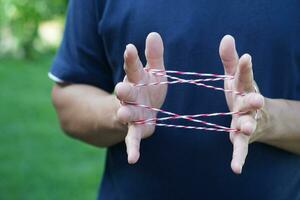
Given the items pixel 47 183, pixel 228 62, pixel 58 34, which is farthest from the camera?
pixel 58 34

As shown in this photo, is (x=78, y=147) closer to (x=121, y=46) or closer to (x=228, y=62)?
(x=121, y=46)

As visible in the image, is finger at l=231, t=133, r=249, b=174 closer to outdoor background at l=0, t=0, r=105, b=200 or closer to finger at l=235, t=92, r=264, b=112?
finger at l=235, t=92, r=264, b=112

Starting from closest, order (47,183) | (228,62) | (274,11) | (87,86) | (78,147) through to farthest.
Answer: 1. (228,62)
2. (274,11)
3. (87,86)
4. (47,183)
5. (78,147)

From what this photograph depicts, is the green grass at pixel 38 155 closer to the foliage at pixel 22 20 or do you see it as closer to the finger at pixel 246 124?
the foliage at pixel 22 20

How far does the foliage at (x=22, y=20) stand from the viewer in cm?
737

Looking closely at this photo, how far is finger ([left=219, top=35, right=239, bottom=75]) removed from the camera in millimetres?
1260

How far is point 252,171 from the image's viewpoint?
5.25ft

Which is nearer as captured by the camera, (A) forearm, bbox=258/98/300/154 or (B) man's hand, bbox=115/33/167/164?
(B) man's hand, bbox=115/33/167/164

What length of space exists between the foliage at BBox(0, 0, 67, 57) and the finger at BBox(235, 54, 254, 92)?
6.34 m

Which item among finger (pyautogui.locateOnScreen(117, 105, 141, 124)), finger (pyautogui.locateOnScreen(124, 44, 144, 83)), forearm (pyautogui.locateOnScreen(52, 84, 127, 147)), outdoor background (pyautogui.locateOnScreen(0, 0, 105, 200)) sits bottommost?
outdoor background (pyautogui.locateOnScreen(0, 0, 105, 200))

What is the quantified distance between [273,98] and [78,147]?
3.27 metres

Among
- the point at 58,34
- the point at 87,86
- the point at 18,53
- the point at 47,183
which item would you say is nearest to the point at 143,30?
the point at 87,86

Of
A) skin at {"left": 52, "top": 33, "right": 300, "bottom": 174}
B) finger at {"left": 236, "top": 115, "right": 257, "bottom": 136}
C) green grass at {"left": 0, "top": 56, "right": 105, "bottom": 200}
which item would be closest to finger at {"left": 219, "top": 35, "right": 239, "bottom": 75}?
skin at {"left": 52, "top": 33, "right": 300, "bottom": 174}

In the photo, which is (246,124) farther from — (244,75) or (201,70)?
(201,70)
